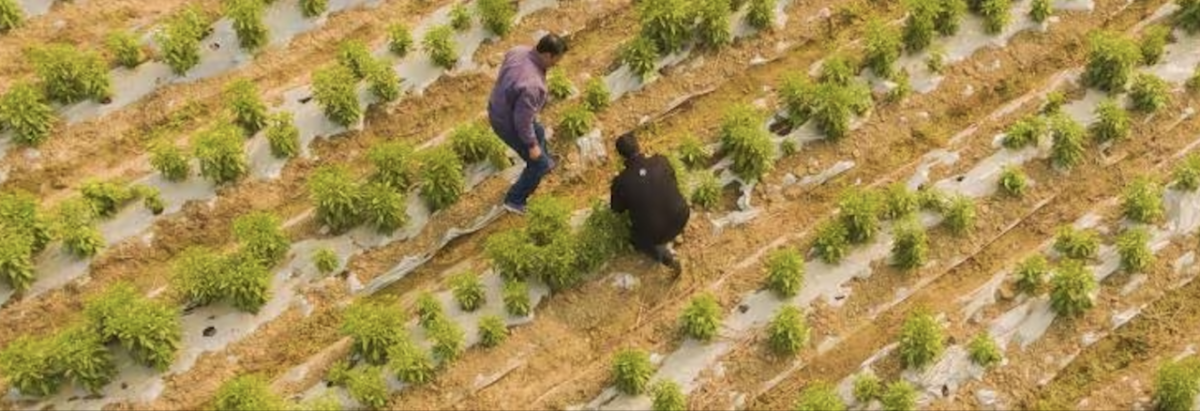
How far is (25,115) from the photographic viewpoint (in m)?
13.0

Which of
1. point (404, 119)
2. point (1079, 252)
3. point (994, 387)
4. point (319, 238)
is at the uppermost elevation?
point (404, 119)

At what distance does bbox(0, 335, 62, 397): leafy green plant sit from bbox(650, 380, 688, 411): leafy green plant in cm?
650

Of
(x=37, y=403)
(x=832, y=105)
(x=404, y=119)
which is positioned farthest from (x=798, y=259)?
(x=37, y=403)

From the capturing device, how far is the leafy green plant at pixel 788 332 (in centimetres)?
1178

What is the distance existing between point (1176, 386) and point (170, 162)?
1180 cm

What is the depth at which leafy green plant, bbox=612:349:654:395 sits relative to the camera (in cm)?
1152

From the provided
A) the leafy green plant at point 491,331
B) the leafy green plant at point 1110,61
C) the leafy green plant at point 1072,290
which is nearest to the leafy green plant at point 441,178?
the leafy green plant at point 491,331

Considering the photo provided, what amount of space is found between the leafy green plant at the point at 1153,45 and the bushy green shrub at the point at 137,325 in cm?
1287

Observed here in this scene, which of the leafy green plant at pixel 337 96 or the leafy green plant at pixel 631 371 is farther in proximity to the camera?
the leafy green plant at pixel 337 96

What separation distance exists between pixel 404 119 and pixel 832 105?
554 centimetres

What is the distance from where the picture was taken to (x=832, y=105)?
13.4 meters

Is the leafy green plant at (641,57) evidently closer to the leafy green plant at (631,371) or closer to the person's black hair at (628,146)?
the person's black hair at (628,146)

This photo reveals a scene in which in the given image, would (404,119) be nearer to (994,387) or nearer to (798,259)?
(798,259)

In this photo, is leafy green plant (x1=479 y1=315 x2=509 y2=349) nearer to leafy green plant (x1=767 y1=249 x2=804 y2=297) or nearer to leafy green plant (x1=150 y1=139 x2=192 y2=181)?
leafy green plant (x1=767 y1=249 x2=804 y2=297)
